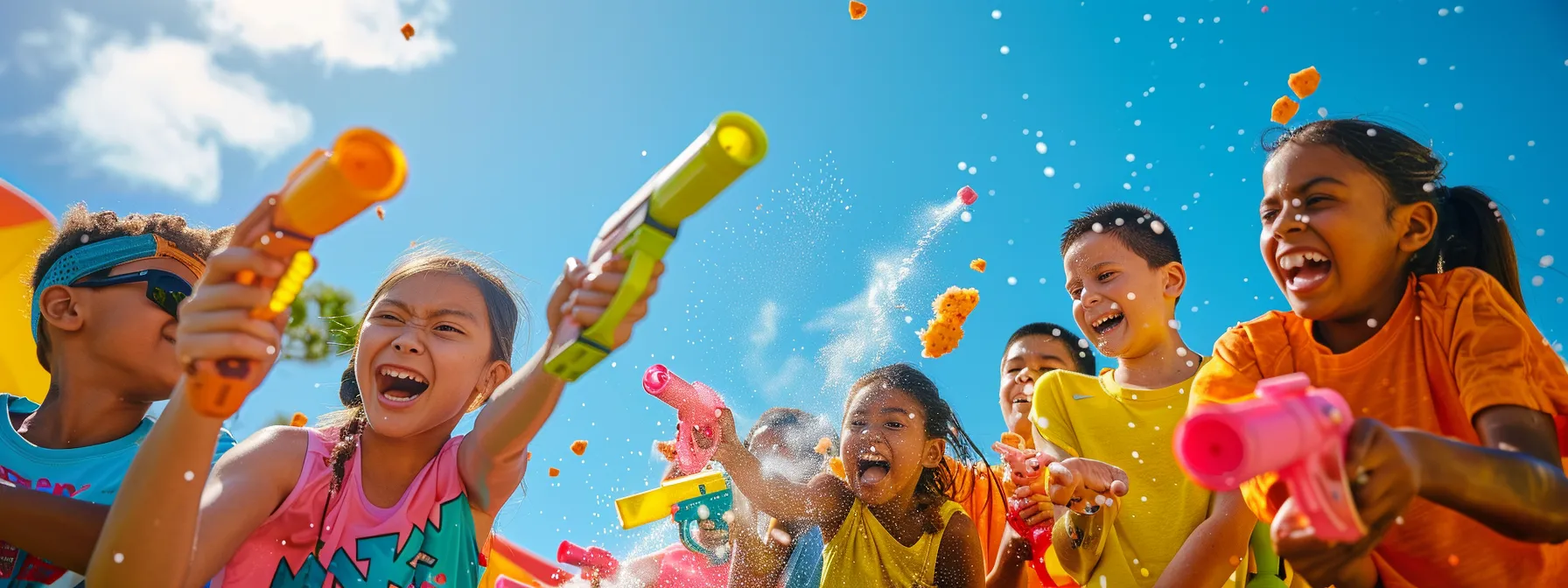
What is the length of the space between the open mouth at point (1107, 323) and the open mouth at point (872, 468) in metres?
1.34

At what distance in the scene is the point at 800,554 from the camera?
5656mm

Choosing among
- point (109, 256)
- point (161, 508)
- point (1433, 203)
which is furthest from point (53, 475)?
point (1433, 203)

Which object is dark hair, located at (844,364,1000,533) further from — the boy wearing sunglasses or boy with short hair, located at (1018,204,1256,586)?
the boy wearing sunglasses

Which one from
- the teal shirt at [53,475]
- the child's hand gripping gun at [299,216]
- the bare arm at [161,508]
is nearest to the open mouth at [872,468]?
→ the teal shirt at [53,475]

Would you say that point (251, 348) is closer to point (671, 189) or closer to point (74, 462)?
point (671, 189)

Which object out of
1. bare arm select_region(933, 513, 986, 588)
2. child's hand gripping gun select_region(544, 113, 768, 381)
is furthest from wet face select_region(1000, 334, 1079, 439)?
child's hand gripping gun select_region(544, 113, 768, 381)

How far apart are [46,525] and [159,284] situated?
1174 mm

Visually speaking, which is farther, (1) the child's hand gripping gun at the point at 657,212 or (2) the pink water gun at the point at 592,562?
(2) the pink water gun at the point at 592,562

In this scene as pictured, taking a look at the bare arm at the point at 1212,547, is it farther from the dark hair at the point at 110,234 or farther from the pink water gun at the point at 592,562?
the pink water gun at the point at 592,562

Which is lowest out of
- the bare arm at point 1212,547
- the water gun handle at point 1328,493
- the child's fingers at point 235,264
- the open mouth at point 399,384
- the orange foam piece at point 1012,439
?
the water gun handle at point 1328,493

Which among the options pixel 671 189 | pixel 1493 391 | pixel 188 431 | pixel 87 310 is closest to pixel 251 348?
pixel 188 431

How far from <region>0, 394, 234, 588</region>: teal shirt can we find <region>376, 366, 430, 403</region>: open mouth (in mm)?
582

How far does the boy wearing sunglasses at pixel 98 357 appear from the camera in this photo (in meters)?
3.72

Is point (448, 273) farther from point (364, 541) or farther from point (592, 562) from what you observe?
point (592, 562)
